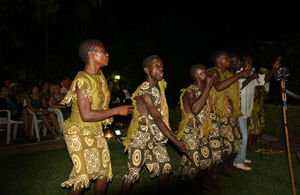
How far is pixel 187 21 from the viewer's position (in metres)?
18.5

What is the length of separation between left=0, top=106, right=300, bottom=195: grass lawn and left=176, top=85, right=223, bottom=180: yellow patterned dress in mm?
501

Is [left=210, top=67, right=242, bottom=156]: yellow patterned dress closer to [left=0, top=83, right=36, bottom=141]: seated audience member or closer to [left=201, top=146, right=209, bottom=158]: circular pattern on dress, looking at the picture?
[left=201, top=146, right=209, bottom=158]: circular pattern on dress

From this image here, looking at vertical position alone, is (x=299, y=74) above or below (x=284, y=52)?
below

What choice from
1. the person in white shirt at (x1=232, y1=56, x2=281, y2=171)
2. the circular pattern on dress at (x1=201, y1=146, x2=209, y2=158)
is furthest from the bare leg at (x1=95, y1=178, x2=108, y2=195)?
the person in white shirt at (x1=232, y1=56, x2=281, y2=171)

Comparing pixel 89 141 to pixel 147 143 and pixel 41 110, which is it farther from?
pixel 41 110

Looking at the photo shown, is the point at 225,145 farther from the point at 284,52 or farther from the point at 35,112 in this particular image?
the point at 284,52

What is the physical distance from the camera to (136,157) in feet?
12.7

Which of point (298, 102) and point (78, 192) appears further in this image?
point (298, 102)

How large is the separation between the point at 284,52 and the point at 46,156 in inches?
428

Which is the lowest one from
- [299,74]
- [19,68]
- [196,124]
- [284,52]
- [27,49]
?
[196,124]

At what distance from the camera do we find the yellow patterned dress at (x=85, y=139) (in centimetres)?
313

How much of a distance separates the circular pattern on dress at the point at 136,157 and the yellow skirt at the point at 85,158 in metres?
0.64

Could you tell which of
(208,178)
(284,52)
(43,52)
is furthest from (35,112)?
(43,52)

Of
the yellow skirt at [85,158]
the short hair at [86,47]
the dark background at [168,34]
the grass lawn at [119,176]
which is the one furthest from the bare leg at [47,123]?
the short hair at [86,47]
